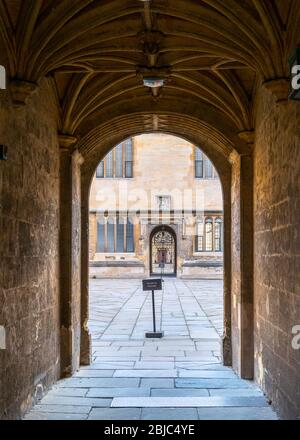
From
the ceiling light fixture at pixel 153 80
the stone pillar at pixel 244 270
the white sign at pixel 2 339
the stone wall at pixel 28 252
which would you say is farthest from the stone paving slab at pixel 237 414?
the ceiling light fixture at pixel 153 80

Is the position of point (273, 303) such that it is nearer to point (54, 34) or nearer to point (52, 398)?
point (52, 398)

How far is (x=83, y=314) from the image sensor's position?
28.0 feet

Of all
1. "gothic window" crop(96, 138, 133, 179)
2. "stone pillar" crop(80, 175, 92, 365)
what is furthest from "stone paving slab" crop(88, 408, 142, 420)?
"gothic window" crop(96, 138, 133, 179)

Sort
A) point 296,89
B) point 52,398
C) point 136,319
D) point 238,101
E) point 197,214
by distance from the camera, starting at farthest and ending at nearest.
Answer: point 197,214 → point 136,319 → point 238,101 → point 52,398 → point 296,89

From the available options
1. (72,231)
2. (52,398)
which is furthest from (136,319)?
(52,398)

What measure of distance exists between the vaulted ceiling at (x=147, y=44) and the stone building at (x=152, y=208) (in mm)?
19617

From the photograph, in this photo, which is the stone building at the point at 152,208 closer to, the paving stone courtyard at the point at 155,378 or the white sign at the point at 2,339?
the paving stone courtyard at the point at 155,378

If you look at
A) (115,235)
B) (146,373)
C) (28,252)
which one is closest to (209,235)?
(115,235)

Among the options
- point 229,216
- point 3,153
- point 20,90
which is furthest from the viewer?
point 229,216

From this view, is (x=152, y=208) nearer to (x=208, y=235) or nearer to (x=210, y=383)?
(x=208, y=235)

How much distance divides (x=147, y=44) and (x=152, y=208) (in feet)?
70.8

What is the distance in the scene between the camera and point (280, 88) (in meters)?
5.04

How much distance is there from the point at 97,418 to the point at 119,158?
23038 millimetres

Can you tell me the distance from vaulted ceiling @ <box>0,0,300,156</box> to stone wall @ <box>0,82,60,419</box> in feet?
1.59
